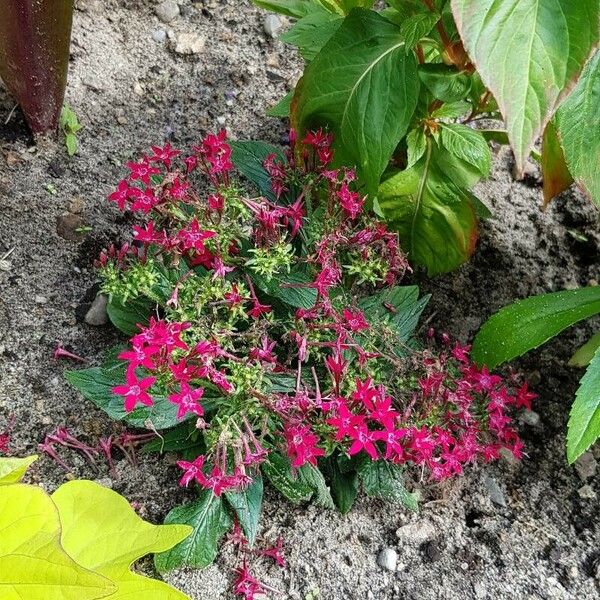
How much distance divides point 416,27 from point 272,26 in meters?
0.75

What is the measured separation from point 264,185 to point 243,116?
0.41m

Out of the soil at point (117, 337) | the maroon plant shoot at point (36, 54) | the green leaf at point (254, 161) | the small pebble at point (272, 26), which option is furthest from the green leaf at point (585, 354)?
the maroon plant shoot at point (36, 54)

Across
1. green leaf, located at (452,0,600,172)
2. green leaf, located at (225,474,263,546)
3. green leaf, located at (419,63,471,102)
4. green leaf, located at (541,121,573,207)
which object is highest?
green leaf, located at (452,0,600,172)

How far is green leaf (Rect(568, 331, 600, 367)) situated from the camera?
4.60ft

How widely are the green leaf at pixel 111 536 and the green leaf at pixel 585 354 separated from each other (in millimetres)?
811

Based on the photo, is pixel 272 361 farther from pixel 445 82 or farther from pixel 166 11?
pixel 166 11

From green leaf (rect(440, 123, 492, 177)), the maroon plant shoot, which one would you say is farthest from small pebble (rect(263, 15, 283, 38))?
green leaf (rect(440, 123, 492, 177))

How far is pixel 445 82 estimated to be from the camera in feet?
3.90

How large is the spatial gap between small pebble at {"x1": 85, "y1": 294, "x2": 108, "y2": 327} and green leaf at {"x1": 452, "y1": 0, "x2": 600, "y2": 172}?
0.75 meters

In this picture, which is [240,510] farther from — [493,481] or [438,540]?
[493,481]

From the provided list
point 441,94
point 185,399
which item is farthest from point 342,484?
point 441,94

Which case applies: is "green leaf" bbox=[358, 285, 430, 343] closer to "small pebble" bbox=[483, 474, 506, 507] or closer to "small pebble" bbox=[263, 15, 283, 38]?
"small pebble" bbox=[483, 474, 506, 507]

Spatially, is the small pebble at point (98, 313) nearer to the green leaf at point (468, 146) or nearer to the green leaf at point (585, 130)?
the green leaf at point (468, 146)

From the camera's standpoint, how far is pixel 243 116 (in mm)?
1642
